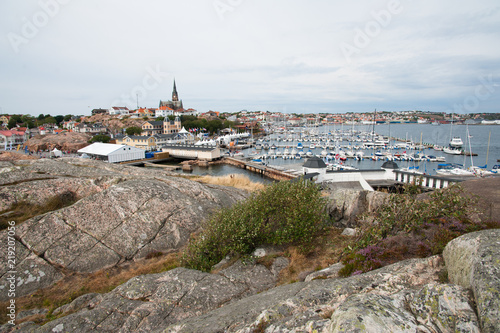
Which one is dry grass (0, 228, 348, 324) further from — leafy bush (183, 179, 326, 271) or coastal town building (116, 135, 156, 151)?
coastal town building (116, 135, 156, 151)

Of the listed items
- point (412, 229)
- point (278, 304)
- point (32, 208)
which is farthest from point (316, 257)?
point (32, 208)

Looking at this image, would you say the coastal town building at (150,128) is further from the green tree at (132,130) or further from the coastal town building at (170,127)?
the coastal town building at (170,127)

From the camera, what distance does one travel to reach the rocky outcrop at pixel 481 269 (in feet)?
11.9

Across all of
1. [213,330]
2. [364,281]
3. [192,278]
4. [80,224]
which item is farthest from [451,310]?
[80,224]

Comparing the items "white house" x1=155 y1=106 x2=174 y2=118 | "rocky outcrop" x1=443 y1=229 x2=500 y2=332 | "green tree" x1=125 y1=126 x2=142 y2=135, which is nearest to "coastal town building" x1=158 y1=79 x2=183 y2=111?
"white house" x1=155 y1=106 x2=174 y2=118

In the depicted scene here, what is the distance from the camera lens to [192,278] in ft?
29.5

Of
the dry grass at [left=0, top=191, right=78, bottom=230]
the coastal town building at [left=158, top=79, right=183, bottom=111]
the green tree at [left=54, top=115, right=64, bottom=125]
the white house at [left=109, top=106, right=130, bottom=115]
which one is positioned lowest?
the dry grass at [left=0, top=191, right=78, bottom=230]

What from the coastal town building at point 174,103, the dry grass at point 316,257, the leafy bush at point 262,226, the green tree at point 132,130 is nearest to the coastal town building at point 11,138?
the green tree at point 132,130

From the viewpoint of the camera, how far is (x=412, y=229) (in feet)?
→ 26.4

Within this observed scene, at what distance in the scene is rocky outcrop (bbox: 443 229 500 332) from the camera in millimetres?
3625

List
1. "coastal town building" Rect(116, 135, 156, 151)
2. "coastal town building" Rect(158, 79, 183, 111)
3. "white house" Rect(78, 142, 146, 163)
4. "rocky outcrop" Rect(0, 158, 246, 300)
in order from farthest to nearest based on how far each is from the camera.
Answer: "coastal town building" Rect(158, 79, 183, 111)
"coastal town building" Rect(116, 135, 156, 151)
"white house" Rect(78, 142, 146, 163)
"rocky outcrop" Rect(0, 158, 246, 300)

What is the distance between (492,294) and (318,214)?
26.5ft

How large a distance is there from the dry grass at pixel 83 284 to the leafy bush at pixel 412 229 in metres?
8.16

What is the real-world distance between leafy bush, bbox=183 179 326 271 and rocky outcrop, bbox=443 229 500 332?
228 inches
